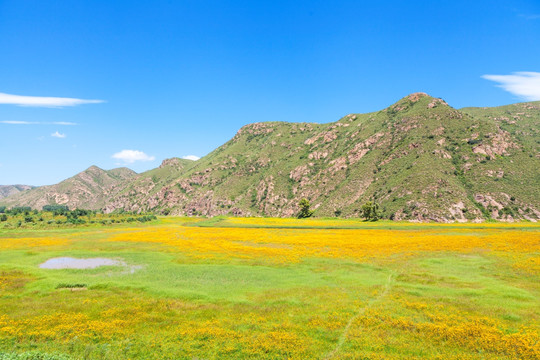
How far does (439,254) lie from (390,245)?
10.1 metres

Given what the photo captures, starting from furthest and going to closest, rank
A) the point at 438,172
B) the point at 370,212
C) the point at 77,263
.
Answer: the point at 438,172, the point at 370,212, the point at 77,263

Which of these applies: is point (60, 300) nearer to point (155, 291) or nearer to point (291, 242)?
point (155, 291)

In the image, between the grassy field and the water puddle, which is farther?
the water puddle

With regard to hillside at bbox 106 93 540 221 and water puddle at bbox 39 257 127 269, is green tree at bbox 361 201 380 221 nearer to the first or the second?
hillside at bbox 106 93 540 221

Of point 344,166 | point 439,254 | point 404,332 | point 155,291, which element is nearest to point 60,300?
point 155,291

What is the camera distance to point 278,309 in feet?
68.9

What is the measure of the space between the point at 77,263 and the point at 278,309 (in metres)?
34.1

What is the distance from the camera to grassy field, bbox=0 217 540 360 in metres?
15.4

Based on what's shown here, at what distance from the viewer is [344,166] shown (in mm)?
195000

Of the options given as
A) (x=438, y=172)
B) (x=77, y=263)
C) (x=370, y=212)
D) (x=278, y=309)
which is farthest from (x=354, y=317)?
(x=438, y=172)

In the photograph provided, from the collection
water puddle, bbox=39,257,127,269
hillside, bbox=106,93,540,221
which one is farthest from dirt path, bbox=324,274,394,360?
hillside, bbox=106,93,540,221

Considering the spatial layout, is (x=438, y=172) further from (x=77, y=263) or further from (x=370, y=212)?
(x=77, y=263)

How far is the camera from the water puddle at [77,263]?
3709 centimetres

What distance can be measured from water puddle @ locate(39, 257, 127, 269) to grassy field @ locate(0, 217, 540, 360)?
2045 mm
